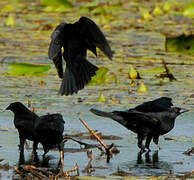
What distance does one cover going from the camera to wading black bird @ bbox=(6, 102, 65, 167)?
239 inches

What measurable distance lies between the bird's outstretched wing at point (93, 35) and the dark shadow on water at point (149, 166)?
4.88 ft

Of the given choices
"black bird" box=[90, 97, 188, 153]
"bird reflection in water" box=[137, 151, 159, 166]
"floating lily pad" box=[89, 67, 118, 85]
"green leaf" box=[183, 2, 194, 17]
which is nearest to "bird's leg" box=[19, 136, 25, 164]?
"black bird" box=[90, 97, 188, 153]

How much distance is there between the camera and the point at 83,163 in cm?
613

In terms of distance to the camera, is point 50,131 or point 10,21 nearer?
point 50,131

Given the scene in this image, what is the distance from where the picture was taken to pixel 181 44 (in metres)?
10.5

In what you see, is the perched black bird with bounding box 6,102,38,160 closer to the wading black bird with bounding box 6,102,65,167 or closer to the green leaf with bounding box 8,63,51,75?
the wading black bird with bounding box 6,102,65,167

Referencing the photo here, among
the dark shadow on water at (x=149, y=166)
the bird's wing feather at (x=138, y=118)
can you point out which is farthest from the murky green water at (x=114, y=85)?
the bird's wing feather at (x=138, y=118)

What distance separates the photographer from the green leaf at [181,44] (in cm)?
1045

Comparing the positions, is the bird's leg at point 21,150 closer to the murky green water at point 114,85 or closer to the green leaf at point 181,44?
the murky green water at point 114,85

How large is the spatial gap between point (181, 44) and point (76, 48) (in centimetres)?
276

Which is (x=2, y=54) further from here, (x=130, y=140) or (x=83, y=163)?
(x=83, y=163)

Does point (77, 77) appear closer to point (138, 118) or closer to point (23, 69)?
point (138, 118)

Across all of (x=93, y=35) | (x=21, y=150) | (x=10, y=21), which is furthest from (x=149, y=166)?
(x=10, y=21)

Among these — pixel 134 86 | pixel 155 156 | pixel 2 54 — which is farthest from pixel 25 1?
pixel 155 156
